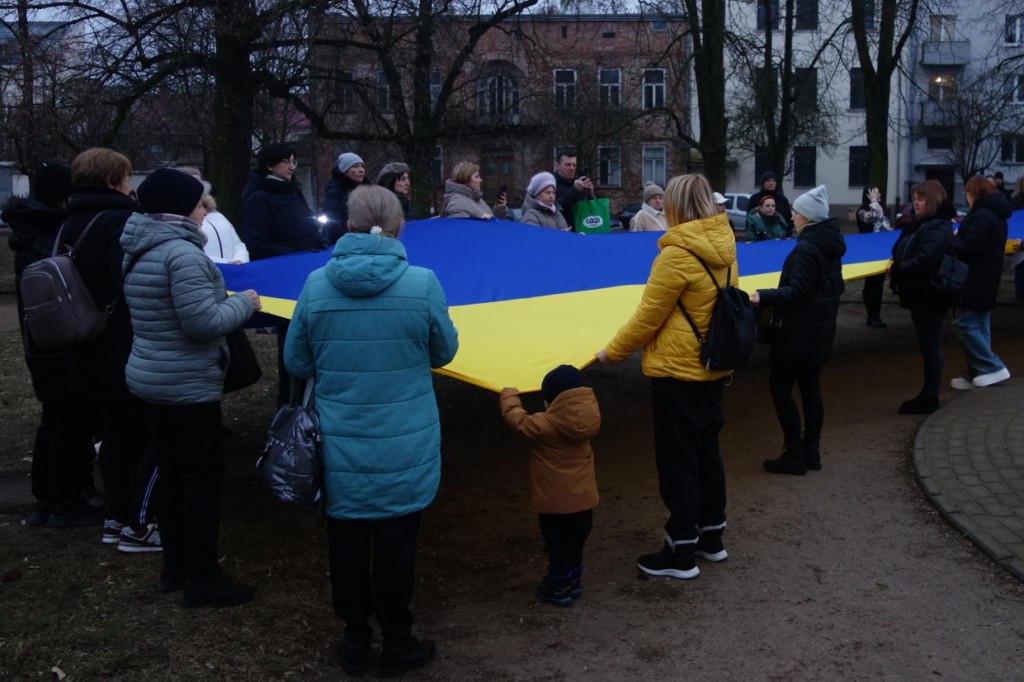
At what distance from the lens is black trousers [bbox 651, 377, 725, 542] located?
4367 millimetres

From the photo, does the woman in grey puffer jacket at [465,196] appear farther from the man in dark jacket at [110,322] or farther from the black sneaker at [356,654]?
the black sneaker at [356,654]

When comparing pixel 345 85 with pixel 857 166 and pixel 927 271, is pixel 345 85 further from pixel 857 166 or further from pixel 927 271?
pixel 857 166

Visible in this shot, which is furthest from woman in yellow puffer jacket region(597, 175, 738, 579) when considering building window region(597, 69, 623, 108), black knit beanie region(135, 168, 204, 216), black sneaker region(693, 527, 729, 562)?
building window region(597, 69, 623, 108)

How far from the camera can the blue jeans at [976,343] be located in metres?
7.89

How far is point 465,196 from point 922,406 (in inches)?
142

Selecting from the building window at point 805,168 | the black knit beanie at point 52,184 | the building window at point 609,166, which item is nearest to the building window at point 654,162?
the building window at point 609,166

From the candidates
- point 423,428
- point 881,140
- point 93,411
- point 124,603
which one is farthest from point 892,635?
point 881,140

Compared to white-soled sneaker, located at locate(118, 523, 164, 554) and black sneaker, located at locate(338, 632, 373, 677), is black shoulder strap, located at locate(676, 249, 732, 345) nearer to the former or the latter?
black sneaker, located at locate(338, 632, 373, 677)

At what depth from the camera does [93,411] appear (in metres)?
5.20

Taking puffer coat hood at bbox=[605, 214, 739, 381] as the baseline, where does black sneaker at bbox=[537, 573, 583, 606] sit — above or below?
below

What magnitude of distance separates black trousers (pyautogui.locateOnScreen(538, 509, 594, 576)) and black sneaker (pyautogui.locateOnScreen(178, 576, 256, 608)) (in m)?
1.27

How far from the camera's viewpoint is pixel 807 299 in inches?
221

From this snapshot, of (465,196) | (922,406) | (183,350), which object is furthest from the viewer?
(922,406)

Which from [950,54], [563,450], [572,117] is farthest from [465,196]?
[950,54]
